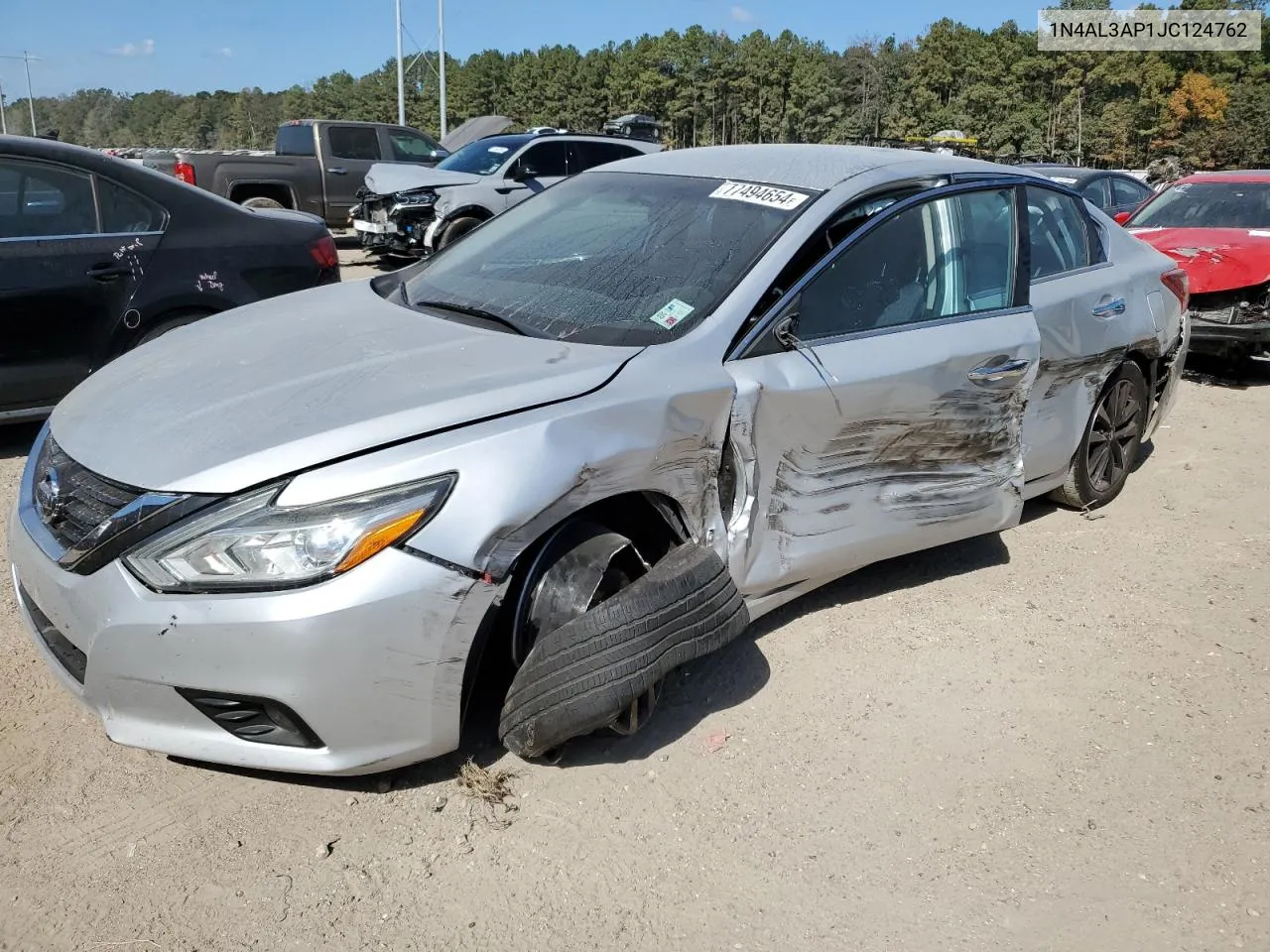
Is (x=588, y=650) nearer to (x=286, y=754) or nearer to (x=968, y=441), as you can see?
(x=286, y=754)

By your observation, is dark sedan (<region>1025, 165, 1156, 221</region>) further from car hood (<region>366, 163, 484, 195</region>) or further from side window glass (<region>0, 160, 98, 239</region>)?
side window glass (<region>0, 160, 98, 239</region>)

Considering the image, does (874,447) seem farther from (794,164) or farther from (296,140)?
(296,140)

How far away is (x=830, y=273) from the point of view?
341 centimetres

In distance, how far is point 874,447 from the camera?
11.3 feet

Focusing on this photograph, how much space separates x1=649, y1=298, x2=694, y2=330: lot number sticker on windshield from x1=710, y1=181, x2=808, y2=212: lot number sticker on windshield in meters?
0.57

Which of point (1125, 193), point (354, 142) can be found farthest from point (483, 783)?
point (354, 142)

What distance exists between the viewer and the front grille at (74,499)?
8.22 feet

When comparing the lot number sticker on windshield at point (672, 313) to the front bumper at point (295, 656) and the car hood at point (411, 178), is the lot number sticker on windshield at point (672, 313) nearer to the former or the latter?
the front bumper at point (295, 656)

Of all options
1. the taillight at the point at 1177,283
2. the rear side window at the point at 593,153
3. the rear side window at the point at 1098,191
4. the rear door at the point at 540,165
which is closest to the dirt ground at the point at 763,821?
the taillight at the point at 1177,283

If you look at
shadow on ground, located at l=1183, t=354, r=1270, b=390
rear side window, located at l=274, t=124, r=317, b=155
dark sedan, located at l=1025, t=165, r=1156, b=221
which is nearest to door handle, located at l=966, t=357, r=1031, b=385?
shadow on ground, located at l=1183, t=354, r=1270, b=390

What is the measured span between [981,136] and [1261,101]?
15.1 meters

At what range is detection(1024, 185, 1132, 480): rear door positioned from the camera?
4281mm

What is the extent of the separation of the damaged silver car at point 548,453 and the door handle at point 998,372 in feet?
0.04

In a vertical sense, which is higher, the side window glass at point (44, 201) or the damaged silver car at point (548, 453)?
the side window glass at point (44, 201)
